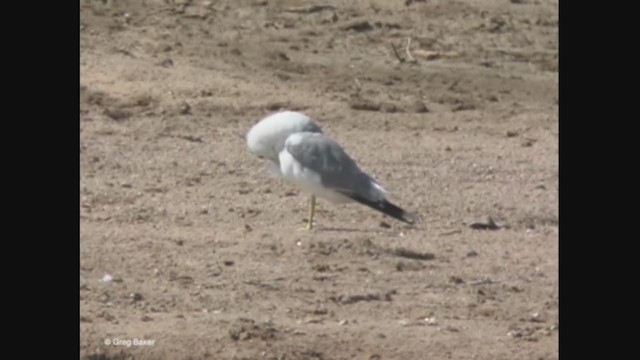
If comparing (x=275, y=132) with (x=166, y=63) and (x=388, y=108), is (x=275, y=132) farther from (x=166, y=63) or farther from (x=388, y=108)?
(x=166, y=63)

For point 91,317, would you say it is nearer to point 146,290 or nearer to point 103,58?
point 146,290

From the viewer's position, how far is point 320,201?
10.4 m

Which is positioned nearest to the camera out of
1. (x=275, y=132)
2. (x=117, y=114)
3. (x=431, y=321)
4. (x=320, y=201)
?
(x=431, y=321)

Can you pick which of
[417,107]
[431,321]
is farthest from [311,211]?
[417,107]

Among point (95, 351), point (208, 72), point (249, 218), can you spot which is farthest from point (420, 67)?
point (95, 351)

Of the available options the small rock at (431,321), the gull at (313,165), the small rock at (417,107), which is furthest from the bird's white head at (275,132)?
the small rock at (417,107)

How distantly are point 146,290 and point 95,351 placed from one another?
0.86 meters

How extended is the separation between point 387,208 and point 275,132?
0.74 metres

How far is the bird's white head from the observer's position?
32.4ft

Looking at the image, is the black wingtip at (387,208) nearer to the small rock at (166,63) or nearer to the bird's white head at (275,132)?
the bird's white head at (275,132)

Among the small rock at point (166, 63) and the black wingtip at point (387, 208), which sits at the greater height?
the black wingtip at point (387, 208)

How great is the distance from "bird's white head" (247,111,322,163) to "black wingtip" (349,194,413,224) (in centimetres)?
49

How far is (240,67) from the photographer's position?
43.2 feet

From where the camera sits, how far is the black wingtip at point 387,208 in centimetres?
954
